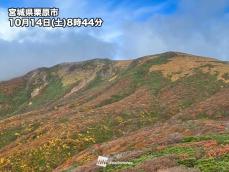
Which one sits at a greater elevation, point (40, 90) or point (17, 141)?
point (40, 90)

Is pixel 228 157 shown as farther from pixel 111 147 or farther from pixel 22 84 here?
pixel 22 84

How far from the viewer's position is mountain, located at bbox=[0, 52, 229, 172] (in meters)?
37.6

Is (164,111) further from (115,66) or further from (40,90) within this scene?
(40,90)

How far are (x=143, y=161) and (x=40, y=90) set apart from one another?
118433 mm

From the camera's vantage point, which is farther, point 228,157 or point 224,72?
point 224,72

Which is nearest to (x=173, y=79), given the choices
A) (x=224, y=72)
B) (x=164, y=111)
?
(x=224, y=72)

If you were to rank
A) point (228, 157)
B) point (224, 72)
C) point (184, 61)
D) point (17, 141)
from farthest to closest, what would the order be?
point (184, 61)
point (224, 72)
point (17, 141)
point (228, 157)

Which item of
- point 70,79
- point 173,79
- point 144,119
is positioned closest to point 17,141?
point 144,119

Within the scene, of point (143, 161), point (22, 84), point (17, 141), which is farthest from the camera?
point (22, 84)

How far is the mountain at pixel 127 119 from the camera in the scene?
37.6m

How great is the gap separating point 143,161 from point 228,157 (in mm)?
6359

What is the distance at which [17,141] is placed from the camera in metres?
77.8

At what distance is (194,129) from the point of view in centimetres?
5097

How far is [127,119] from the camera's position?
7981 centimetres
